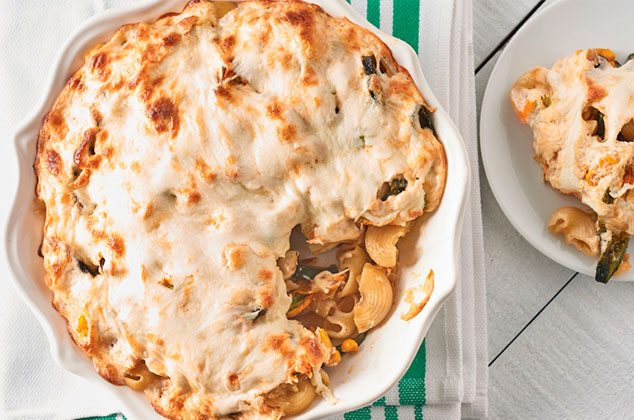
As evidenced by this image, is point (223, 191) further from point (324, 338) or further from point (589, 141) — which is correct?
point (589, 141)

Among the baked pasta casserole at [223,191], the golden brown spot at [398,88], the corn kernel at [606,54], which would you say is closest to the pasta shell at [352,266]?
the baked pasta casserole at [223,191]

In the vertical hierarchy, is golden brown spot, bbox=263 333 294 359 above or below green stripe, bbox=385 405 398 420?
above

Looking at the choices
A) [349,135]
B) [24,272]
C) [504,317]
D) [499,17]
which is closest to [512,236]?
[504,317]

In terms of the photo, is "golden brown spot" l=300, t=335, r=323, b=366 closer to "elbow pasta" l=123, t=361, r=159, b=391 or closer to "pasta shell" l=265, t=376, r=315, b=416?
"pasta shell" l=265, t=376, r=315, b=416

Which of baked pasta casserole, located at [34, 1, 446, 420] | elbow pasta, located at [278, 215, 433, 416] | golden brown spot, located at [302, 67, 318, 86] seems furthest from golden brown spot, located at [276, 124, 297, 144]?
elbow pasta, located at [278, 215, 433, 416]

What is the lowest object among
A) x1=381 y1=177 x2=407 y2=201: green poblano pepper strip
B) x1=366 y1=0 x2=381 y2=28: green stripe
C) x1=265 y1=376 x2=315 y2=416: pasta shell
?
x1=265 y1=376 x2=315 y2=416: pasta shell

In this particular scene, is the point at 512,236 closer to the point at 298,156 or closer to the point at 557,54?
the point at 557,54
